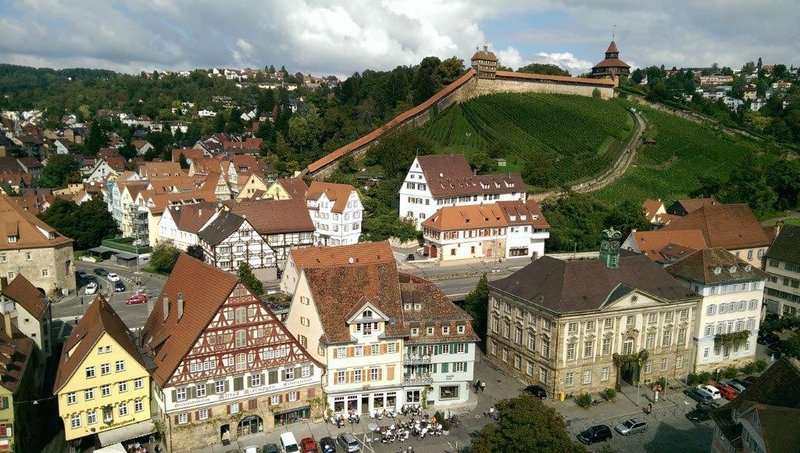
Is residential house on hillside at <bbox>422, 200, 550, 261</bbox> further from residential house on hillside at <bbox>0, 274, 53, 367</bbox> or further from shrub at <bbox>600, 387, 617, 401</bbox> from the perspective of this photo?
residential house on hillside at <bbox>0, 274, 53, 367</bbox>

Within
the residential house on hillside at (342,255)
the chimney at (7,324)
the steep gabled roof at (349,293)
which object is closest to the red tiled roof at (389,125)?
the residential house on hillside at (342,255)

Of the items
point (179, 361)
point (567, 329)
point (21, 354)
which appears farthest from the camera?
point (567, 329)

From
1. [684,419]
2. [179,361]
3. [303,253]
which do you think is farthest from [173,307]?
[684,419]

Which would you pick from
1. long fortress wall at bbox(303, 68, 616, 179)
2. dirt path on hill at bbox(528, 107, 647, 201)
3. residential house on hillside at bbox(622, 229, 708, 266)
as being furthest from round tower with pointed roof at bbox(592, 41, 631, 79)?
residential house on hillside at bbox(622, 229, 708, 266)

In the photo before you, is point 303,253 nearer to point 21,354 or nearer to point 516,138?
point 21,354

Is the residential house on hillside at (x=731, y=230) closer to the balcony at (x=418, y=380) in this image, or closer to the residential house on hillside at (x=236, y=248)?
the balcony at (x=418, y=380)

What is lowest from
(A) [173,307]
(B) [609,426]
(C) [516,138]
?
(B) [609,426]

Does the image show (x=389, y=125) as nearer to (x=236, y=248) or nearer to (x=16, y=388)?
(x=236, y=248)
